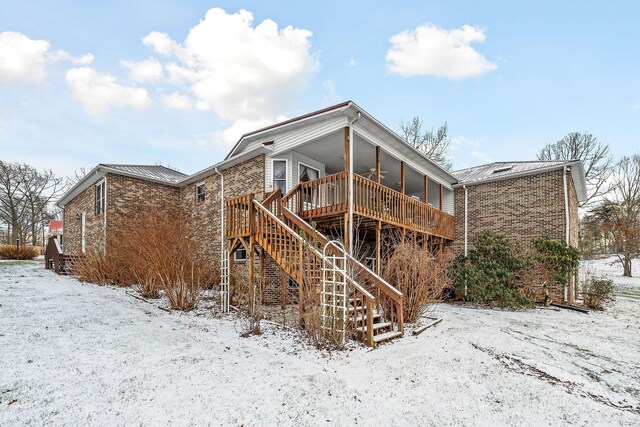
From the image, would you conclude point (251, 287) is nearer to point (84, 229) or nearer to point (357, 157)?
point (357, 157)

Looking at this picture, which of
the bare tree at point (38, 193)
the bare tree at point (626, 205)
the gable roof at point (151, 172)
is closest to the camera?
the gable roof at point (151, 172)

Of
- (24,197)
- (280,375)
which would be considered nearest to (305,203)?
(280,375)

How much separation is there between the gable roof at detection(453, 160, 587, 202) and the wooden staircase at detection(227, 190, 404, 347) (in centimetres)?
927

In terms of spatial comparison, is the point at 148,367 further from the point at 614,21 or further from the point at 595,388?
the point at 614,21

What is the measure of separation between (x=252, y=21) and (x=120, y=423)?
11721 mm

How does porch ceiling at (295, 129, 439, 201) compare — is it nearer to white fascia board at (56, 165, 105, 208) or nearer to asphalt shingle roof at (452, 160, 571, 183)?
asphalt shingle roof at (452, 160, 571, 183)

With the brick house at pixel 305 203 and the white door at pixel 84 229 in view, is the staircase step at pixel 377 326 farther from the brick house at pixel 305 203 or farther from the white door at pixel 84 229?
the white door at pixel 84 229

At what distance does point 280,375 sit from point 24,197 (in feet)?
109

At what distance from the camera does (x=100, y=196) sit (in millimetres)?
14305

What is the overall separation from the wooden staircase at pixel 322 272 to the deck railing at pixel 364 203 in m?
0.97

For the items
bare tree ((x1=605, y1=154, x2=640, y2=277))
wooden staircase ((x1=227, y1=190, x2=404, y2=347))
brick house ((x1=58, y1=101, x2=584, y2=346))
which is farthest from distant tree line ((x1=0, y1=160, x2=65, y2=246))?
bare tree ((x1=605, y1=154, x2=640, y2=277))

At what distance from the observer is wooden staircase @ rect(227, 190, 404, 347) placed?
224 inches

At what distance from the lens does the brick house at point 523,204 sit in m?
11.9

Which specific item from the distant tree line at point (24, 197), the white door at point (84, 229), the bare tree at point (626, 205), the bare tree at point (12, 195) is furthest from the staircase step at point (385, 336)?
the bare tree at point (12, 195)
